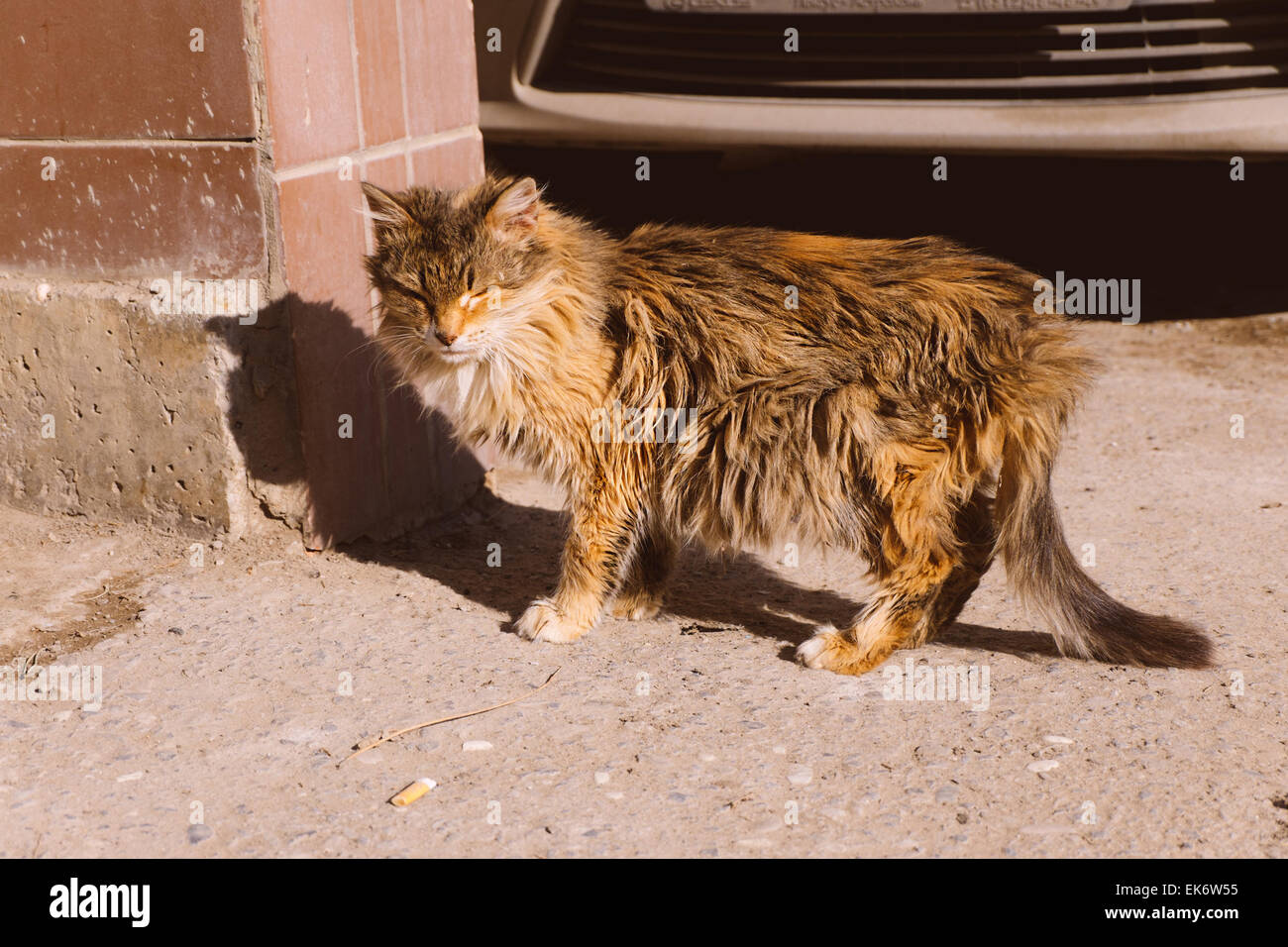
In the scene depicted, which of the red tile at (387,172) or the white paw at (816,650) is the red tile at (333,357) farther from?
the white paw at (816,650)

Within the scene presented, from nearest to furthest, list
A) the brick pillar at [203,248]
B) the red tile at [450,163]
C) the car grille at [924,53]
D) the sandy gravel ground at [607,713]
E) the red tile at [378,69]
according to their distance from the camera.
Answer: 1. the sandy gravel ground at [607,713]
2. the brick pillar at [203,248]
3. the red tile at [378,69]
4. the red tile at [450,163]
5. the car grille at [924,53]

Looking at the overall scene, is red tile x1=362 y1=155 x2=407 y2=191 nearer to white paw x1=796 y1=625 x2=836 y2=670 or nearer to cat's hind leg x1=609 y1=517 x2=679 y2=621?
cat's hind leg x1=609 y1=517 x2=679 y2=621

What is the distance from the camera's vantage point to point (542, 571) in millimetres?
4254

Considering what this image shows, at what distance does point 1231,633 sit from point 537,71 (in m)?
3.41

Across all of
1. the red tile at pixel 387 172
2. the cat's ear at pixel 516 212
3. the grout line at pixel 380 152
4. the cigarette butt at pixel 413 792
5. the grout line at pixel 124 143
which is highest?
the grout line at pixel 124 143

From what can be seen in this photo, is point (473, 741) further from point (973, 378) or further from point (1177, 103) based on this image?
point (1177, 103)

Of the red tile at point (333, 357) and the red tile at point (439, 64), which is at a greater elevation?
the red tile at point (439, 64)

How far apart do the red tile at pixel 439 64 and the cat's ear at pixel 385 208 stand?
754 mm

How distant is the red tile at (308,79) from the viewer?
3688 mm

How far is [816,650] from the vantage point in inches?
137

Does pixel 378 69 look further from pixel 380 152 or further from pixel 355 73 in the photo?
pixel 380 152

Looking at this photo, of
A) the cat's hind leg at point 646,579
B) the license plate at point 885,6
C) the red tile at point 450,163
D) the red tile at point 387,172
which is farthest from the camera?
the license plate at point 885,6

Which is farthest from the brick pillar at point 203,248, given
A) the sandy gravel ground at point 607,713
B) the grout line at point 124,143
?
the sandy gravel ground at point 607,713

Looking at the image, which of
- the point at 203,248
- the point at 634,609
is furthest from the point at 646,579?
the point at 203,248
